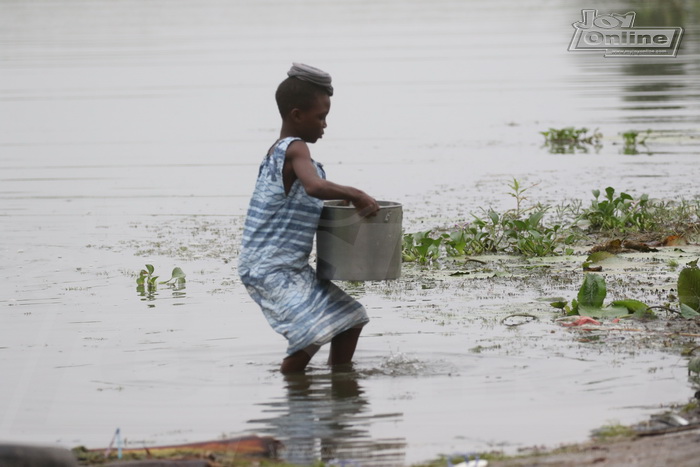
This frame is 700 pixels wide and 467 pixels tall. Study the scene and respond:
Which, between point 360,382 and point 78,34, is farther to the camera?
point 78,34

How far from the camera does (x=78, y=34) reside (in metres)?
32.7

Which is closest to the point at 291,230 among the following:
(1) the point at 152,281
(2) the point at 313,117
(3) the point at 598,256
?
(2) the point at 313,117

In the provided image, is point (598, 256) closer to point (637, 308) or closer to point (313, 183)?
point (637, 308)

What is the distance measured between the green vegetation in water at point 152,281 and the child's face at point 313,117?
249cm

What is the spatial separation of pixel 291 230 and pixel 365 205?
382 mm

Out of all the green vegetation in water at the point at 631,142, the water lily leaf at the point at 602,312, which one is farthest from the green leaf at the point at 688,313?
the green vegetation in water at the point at 631,142

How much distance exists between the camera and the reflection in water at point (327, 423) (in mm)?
4324

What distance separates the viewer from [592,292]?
6.20 metres

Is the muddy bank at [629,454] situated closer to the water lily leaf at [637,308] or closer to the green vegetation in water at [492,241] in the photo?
the water lily leaf at [637,308]

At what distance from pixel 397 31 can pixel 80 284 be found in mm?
24893

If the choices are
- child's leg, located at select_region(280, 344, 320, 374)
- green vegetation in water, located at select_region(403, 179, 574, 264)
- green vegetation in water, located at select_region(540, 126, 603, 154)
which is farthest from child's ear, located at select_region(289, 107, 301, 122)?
green vegetation in water, located at select_region(540, 126, 603, 154)

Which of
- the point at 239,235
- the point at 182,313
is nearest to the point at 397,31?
the point at 239,235

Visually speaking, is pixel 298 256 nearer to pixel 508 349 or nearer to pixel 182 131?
pixel 508 349

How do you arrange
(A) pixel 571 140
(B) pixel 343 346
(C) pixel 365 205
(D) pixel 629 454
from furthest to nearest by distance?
1. (A) pixel 571 140
2. (B) pixel 343 346
3. (C) pixel 365 205
4. (D) pixel 629 454
